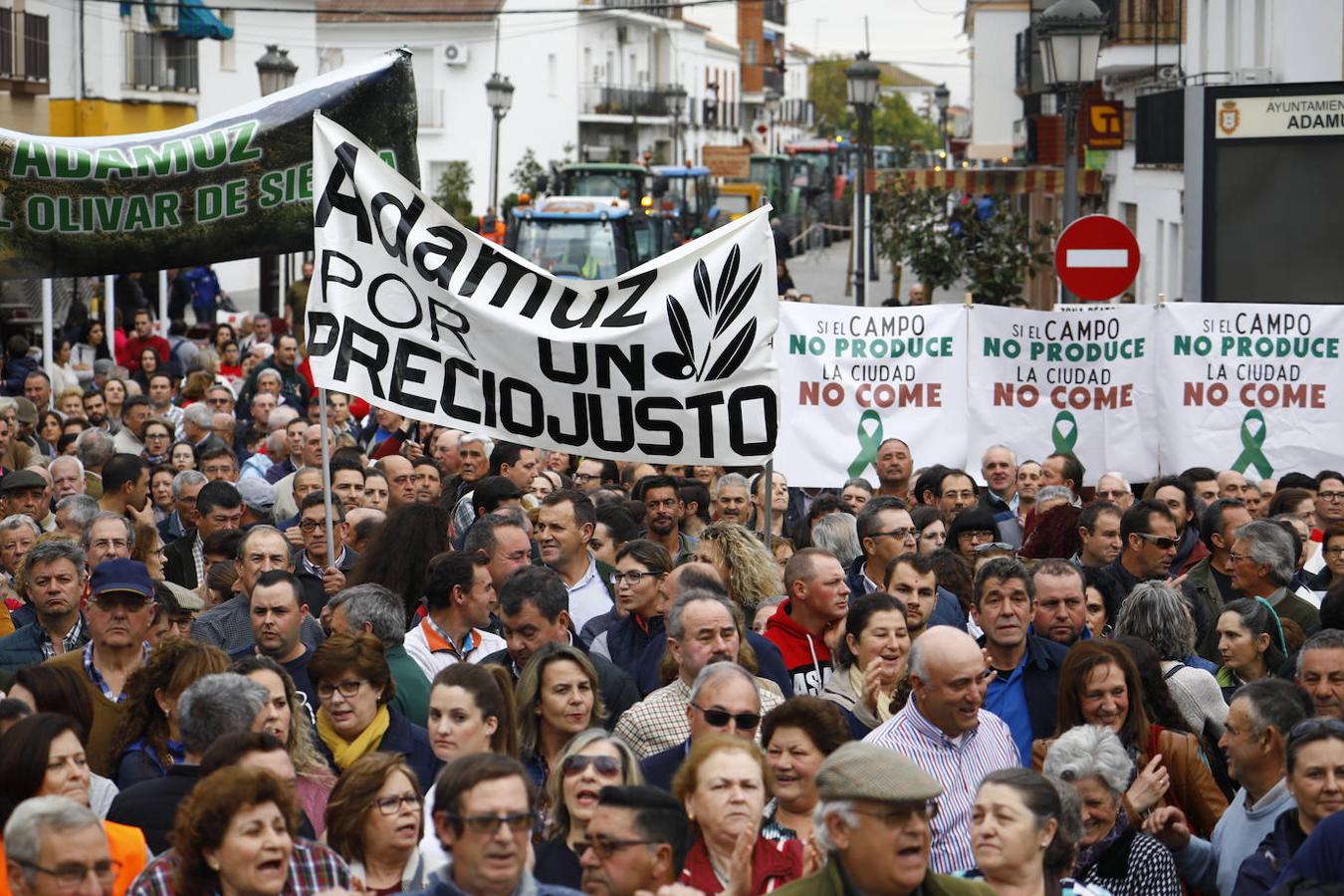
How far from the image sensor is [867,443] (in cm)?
1393

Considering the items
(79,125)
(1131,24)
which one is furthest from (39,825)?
(79,125)

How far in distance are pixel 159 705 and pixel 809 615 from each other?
2.56 m

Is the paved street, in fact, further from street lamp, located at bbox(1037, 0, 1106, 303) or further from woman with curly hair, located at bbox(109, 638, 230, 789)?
woman with curly hair, located at bbox(109, 638, 230, 789)

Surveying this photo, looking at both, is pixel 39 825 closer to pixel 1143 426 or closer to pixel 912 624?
pixel 912 624

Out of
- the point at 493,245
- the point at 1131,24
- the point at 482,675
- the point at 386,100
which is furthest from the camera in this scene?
the point at 1131,24

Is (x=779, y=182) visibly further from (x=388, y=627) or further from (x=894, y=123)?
(x=388, y=627)

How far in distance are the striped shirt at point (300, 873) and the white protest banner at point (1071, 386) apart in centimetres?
931

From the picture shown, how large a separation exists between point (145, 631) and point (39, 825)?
2.95 m

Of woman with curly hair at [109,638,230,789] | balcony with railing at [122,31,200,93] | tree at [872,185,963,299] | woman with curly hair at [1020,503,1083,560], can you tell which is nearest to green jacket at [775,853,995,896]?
woman with curly hair at [109,638,230,789]

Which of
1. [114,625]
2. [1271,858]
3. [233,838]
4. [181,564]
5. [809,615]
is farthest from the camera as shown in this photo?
[181,564]

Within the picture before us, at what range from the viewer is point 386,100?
34.2 feet

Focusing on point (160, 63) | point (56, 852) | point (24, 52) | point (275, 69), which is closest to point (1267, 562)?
point (56, 852)

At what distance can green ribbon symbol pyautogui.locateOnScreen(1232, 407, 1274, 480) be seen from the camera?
14.1 m

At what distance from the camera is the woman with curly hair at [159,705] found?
669 centimetres
